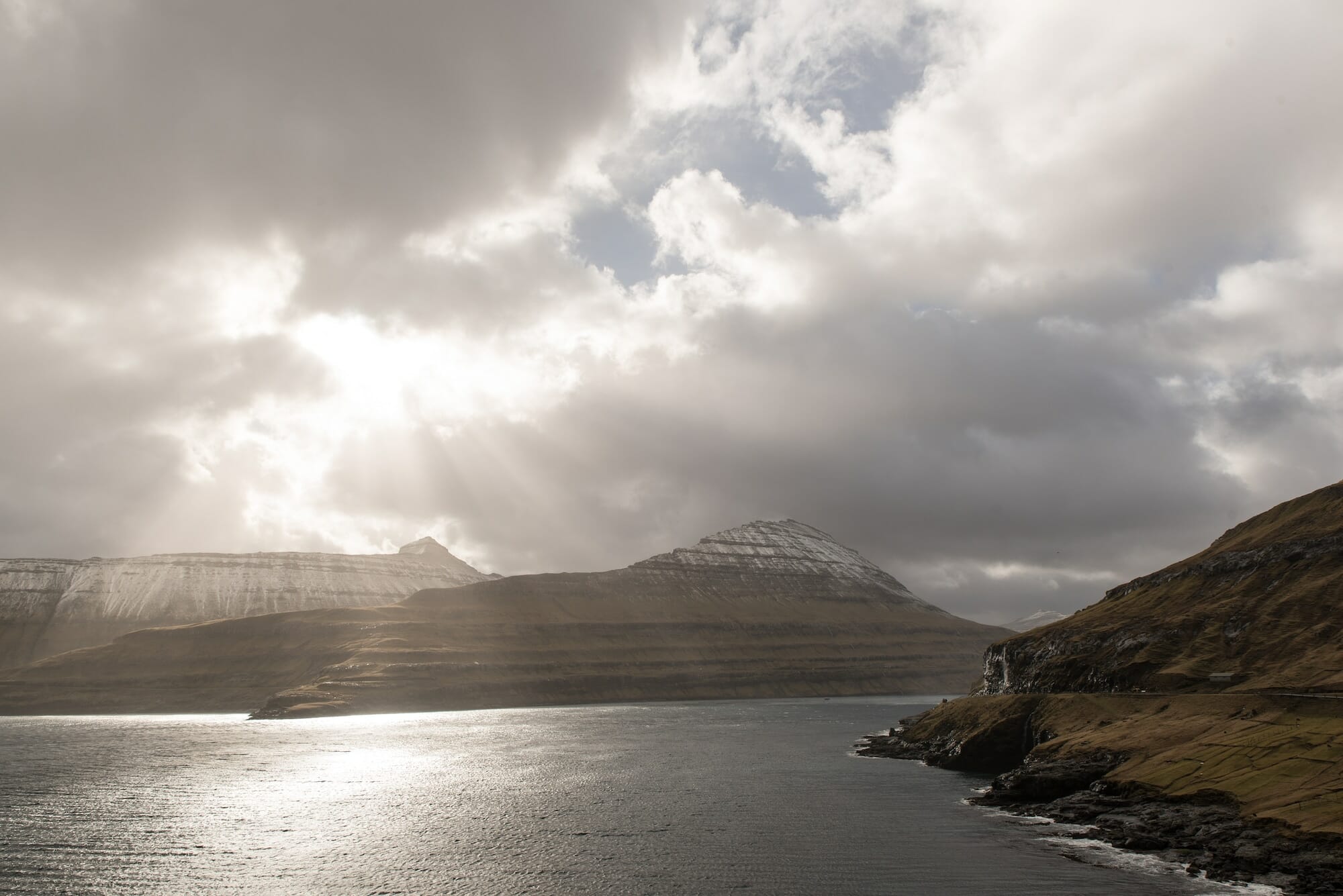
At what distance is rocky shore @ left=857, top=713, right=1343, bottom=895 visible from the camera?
183 feet

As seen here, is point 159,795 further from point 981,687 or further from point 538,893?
point 981,687

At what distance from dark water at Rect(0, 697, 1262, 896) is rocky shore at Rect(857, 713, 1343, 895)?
14.4 ft

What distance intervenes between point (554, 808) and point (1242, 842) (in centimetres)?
6222

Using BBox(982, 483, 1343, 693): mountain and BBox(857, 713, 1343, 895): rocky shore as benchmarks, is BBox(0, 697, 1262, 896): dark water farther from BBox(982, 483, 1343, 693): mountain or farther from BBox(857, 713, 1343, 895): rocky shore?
BBox(982, 483, 1343, 693): mountain

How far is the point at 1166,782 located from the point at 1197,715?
19989mm

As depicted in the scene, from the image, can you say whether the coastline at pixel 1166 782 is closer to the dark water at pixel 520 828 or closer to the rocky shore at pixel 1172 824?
the rocky shore at pixel 1172 824

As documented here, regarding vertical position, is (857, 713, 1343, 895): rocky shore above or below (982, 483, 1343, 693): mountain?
below

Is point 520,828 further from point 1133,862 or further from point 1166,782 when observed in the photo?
point 1166,782

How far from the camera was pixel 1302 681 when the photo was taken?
94.6 meters

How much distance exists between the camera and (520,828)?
82.8 meters

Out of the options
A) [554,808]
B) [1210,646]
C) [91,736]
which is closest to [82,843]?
[554,808]

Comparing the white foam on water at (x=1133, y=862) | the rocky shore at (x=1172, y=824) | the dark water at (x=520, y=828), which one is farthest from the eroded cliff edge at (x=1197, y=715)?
the dark water at (x=520, y=828)

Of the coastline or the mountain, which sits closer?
the coastline

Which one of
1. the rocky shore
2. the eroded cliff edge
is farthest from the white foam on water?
the eroded cliff edge
